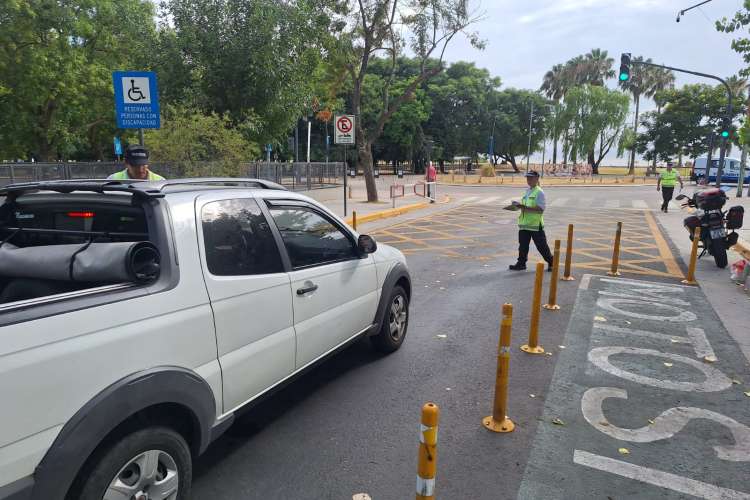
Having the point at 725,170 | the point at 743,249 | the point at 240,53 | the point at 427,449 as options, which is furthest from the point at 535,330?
the point at 725,170

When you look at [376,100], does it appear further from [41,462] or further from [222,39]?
[41,462]

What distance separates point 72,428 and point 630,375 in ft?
14.4

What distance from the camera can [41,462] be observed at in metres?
1.88

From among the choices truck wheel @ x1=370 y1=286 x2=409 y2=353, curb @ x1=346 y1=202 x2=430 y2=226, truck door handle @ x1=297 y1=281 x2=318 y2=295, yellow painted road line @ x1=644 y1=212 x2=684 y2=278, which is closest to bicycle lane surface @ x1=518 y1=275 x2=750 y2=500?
truck wheel @ x1=370 y1=286 x2=409 y2=353

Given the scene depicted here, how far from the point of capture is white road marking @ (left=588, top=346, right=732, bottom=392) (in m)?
4.44

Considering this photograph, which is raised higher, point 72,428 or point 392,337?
point 72,428

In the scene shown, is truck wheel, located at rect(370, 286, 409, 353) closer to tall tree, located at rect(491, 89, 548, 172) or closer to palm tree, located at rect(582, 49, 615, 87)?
tall tree, located at rect(491, 89, 548, 172)

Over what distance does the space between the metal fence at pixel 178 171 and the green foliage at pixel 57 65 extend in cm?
386

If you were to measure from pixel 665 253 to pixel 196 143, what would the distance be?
1088cm

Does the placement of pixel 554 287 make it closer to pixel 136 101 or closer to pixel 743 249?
pixel 136 101

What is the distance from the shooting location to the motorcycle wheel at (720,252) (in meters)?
9.27

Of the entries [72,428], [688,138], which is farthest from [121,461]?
[688,138]

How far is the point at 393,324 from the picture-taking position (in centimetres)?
508

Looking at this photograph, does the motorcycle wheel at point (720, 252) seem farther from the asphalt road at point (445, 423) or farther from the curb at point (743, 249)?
the asphalt road at point (445, 423)
